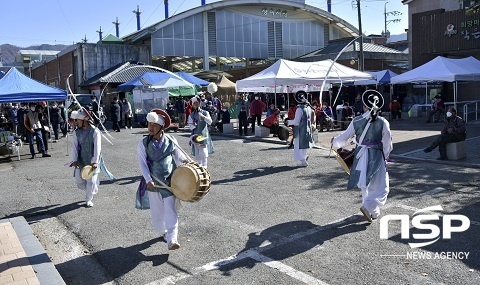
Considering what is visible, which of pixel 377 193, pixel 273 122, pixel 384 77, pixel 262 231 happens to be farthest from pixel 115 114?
pixel 377 193

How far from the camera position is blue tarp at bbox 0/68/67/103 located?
13355mm

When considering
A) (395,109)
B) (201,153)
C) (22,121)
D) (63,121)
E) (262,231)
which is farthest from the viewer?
(395,109)

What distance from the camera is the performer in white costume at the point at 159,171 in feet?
17.5

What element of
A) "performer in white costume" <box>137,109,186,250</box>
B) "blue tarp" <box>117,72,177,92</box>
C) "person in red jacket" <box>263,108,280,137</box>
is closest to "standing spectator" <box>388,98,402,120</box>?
"person in red jacket" <box>263,108,280,137</box>

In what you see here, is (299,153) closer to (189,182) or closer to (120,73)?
(189,182)

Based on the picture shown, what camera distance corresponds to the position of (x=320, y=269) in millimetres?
4758

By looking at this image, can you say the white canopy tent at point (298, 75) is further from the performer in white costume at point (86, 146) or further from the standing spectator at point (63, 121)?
the performer in white costume at point (86, 146)

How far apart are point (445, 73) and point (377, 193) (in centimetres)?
1411

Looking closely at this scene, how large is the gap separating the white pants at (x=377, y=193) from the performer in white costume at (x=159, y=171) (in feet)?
8.83

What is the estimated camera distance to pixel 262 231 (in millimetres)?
6070

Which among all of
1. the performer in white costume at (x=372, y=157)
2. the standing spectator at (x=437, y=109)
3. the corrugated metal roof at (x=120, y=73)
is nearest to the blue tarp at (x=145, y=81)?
the corrugated metal roof at (x=120, y=73)

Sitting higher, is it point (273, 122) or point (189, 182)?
point (273, 122)

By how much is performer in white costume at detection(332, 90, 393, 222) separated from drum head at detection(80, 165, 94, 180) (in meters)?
4.14

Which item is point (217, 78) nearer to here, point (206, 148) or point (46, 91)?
point (46, 91)
